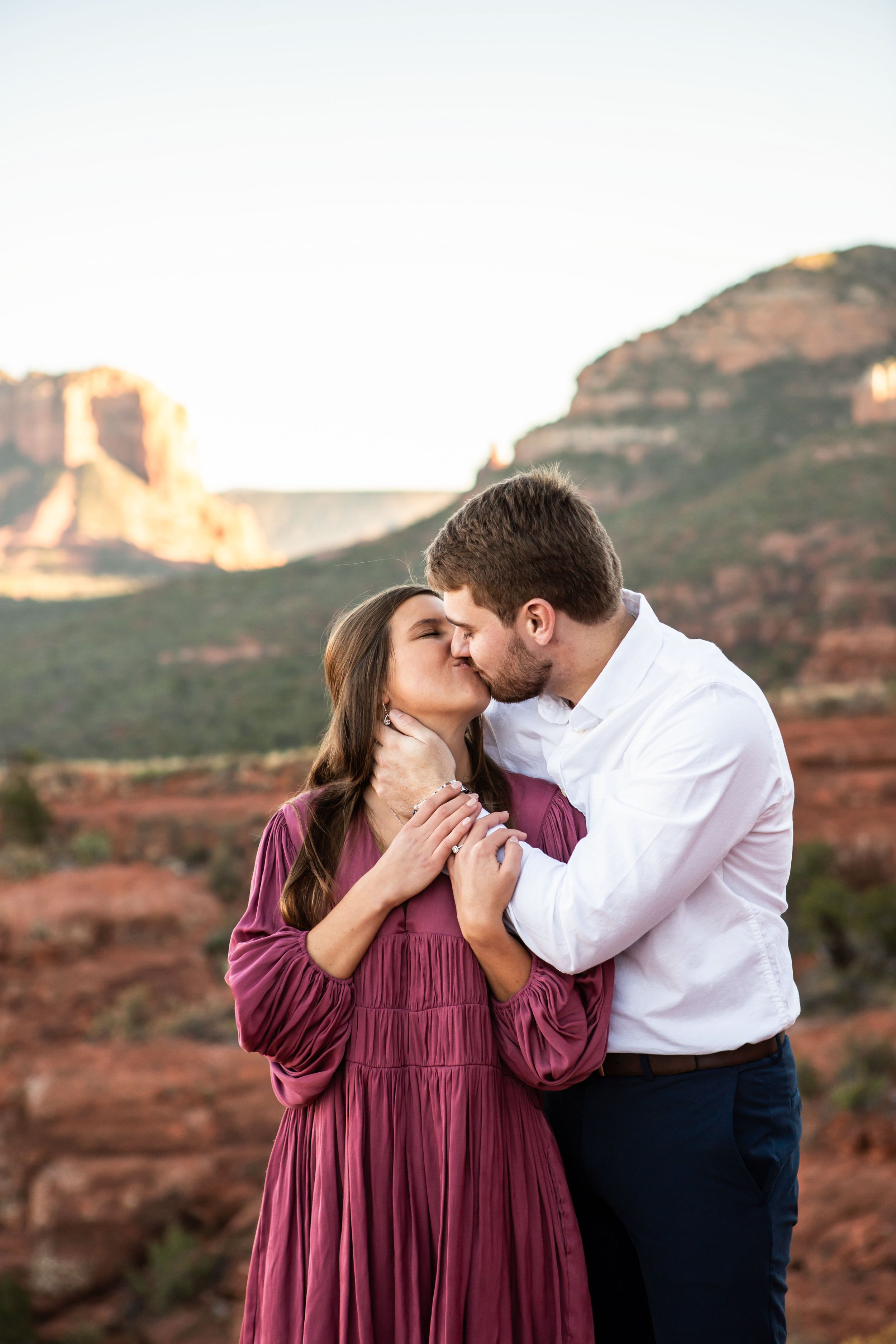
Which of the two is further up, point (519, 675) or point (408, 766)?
point (519, 675)

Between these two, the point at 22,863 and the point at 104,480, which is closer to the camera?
the point at 22,863

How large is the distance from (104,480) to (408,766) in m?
96.6

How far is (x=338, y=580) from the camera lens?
143 ft

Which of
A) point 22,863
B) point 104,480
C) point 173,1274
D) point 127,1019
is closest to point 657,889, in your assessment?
point 173,1274

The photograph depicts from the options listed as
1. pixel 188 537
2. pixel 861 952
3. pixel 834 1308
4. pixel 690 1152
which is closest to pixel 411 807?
pixel 690 1152

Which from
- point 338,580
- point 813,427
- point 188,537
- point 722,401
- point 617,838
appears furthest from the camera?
point 188,537

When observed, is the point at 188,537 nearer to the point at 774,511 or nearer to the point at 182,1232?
the point at 774,511

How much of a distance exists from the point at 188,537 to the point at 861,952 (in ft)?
310

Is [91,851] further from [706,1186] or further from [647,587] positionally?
[647,587]

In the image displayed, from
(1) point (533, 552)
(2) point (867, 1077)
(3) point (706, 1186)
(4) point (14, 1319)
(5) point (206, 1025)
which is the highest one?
(1) point (533, 552)

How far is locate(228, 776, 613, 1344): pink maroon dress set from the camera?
6.49 feet

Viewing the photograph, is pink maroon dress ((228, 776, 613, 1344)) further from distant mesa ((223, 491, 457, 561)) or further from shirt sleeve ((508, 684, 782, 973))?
distant mesa ((223, 491, 457, 561))

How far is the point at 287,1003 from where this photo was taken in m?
1.98

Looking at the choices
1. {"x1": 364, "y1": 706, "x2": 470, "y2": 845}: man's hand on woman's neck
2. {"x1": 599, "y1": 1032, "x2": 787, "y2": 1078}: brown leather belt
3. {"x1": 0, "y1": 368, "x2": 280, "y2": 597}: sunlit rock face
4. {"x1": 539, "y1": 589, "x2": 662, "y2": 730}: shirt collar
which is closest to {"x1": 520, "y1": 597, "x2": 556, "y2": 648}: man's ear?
{"x1": 539, "y1": 589, "x2": 662, "y2": 730}: shirt collar
